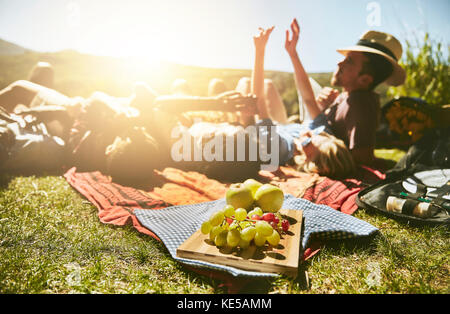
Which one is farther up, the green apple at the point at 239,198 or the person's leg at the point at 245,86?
the person's leg at the point at 245,86

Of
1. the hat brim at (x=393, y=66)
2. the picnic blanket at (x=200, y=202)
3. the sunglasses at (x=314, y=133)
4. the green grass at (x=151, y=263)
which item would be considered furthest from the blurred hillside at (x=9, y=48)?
the hat brim at (x=393, y=66)

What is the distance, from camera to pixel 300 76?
10.4 feet

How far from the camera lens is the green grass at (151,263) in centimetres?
107

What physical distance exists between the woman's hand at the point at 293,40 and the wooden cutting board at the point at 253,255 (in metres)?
2.32

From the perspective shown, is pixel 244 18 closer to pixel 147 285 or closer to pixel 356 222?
pixel 356 222

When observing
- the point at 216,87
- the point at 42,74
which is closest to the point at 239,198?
the point at 216,87

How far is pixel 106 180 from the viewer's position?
2.54 m

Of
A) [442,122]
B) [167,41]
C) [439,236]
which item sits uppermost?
[167,41]

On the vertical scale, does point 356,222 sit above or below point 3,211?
above

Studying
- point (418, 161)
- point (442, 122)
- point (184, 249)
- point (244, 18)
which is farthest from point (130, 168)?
point (442, 122)

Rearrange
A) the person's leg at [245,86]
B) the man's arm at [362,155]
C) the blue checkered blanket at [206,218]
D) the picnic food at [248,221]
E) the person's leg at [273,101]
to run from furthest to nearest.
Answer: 1. the person's leg at [273,101]
2. the person's leg at [245,86]
3. the man's arm at [362,155]
4. the blue checkered blanket at [206,218]
5. the picnic food at [248,221]

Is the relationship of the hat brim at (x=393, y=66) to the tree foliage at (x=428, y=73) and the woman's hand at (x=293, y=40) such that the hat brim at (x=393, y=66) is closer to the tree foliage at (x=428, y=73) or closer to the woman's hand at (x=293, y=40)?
the woman's hand at (x=293, y=40)

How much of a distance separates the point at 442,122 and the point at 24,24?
16.2ft
